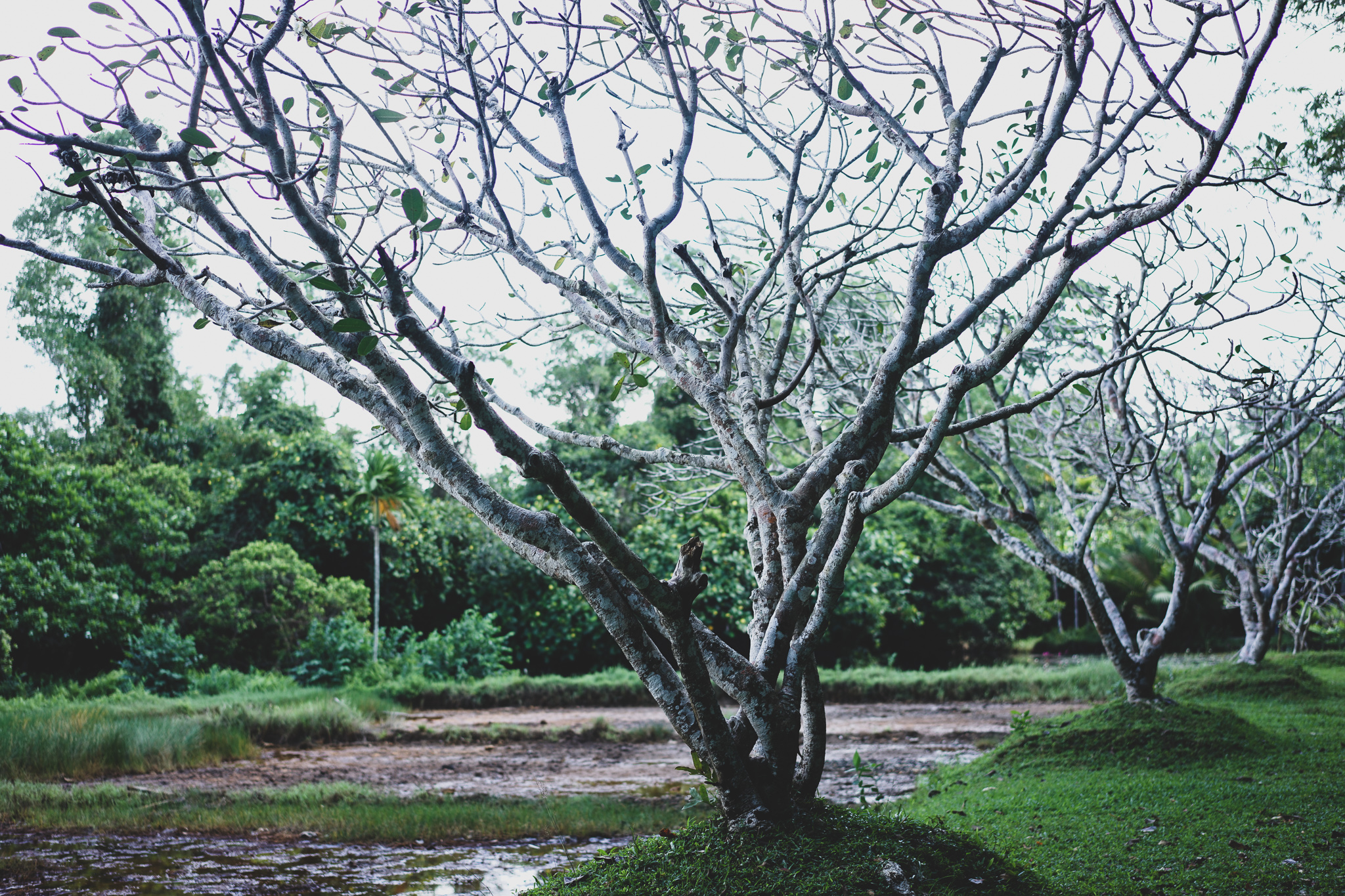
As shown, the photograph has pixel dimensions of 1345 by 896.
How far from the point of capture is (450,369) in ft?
8.07

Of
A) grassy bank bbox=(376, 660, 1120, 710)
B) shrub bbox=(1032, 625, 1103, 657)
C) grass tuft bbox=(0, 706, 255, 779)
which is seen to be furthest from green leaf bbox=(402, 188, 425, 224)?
shrub bbox=(1032, 625, 1103, 657)

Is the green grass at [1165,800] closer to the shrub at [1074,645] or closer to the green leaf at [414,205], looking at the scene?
the green leaf at [414,205]

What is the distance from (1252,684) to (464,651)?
11.6 metres

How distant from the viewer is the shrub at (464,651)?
15219 mm

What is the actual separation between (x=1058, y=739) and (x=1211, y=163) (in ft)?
14.3

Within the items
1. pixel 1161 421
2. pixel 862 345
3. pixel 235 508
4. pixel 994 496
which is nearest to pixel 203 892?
pixel 862 345

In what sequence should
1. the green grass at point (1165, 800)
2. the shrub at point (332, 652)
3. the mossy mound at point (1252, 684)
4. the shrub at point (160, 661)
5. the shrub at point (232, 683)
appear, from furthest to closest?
the shrub at point (332, 652) → the shrub at point (160, 661) → the shrub at point (232, 683) → the mossy mound at point (1252, 684) → the green grass at point (1165, 800)

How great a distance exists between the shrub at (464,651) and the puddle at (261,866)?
30.1ft

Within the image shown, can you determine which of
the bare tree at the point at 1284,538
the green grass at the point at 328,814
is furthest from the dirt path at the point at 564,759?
the bare tree at the point at 1284,538

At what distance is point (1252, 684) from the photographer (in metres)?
8.68

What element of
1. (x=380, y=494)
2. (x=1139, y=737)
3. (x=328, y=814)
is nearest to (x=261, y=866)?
(x=328, y=814)

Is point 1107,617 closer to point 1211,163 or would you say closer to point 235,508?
point 1211,163

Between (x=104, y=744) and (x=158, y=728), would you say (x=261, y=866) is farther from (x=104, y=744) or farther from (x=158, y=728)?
(x=158, y=728)

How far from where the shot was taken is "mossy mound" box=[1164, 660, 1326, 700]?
335 inches
